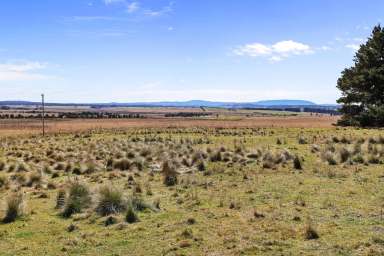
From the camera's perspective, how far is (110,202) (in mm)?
13742

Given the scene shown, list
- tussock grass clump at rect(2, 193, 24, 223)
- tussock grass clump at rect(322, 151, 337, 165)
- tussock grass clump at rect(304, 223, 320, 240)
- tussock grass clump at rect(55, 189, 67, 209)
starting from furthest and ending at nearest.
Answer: tussock grass clump at rect(322, 151, 337, 165)
tussock grass clump at rect(55, 189, 67, 209)
tussock grass clump at rect(2, 193, 24, 223)
tussock grass clump at rect(304, 223, 320, 240)

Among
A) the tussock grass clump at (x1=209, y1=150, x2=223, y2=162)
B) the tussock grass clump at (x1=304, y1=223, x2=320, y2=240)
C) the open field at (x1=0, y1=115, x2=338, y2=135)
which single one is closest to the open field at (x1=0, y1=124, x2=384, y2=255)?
the tussock grass clump at (x1=304, y1=223, x2=320, y2=240)

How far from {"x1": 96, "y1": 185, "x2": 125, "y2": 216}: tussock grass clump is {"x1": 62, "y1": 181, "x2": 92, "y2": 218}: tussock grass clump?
1.86 ft

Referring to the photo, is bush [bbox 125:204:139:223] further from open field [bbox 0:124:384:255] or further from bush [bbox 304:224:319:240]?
bush [bbox 304:224:319:240]

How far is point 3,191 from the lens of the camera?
17.7 m


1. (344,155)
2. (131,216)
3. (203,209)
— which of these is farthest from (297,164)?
(131,216)

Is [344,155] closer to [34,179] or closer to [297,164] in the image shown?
[297,164]

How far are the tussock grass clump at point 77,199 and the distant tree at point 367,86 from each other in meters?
41.2

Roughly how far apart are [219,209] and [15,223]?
17.2 feet

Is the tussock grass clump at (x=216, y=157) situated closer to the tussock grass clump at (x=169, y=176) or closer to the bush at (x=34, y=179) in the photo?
the tussock grass clump at (x=169, y=176)

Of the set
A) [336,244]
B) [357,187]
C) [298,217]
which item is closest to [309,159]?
[357,187]

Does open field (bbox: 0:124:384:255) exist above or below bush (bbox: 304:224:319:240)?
below

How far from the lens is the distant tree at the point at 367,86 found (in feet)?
170

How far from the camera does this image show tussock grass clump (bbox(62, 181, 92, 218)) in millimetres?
13875
